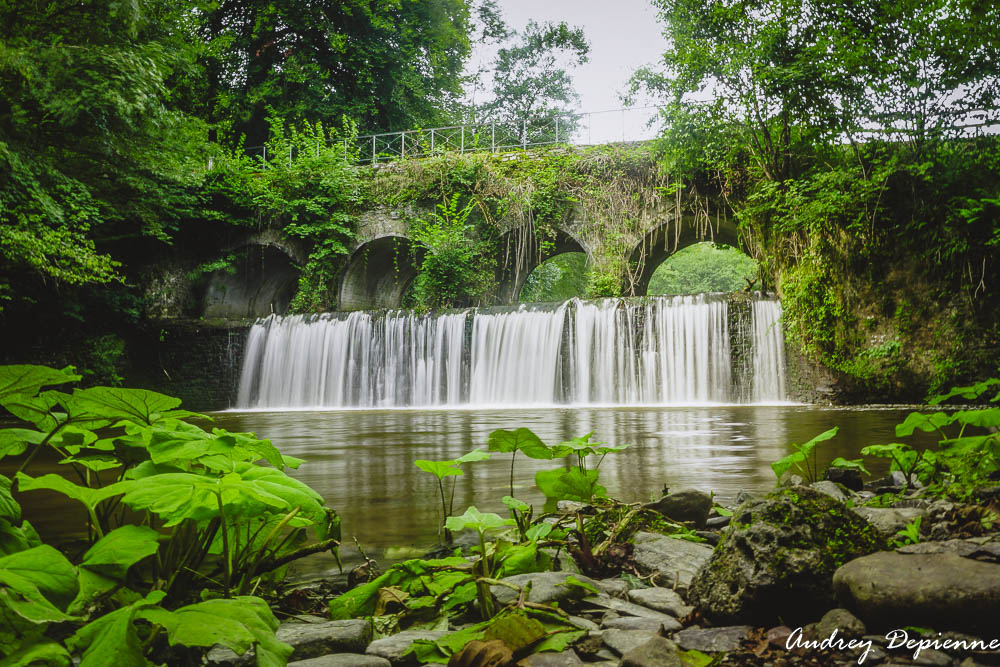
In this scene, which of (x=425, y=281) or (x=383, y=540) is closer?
(x=383, y=540)

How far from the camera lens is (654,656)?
0.89 metres

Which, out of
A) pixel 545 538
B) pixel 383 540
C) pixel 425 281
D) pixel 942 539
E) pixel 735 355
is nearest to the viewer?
pixel 942 539

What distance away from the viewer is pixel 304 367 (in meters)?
12.8

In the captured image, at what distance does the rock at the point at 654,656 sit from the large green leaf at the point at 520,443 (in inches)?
24.1

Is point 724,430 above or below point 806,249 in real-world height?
below

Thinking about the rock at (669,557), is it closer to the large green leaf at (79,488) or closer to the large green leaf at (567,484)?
the large green leaf at (567,484)

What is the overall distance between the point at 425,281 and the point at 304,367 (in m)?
3.63

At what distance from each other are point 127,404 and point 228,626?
1.87ft

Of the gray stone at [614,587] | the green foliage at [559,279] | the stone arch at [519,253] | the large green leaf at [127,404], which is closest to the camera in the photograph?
the large green leaf at [127,404]

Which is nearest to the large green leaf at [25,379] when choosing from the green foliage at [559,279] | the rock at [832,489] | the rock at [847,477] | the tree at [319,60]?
the rock at [832,489]

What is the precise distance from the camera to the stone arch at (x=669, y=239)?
43.8ft

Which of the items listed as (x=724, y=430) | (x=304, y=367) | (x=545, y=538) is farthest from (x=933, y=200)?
(x=304, y=367)

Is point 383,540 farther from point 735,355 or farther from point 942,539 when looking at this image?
point 735,355

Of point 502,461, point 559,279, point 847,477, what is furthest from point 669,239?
point 559,279
